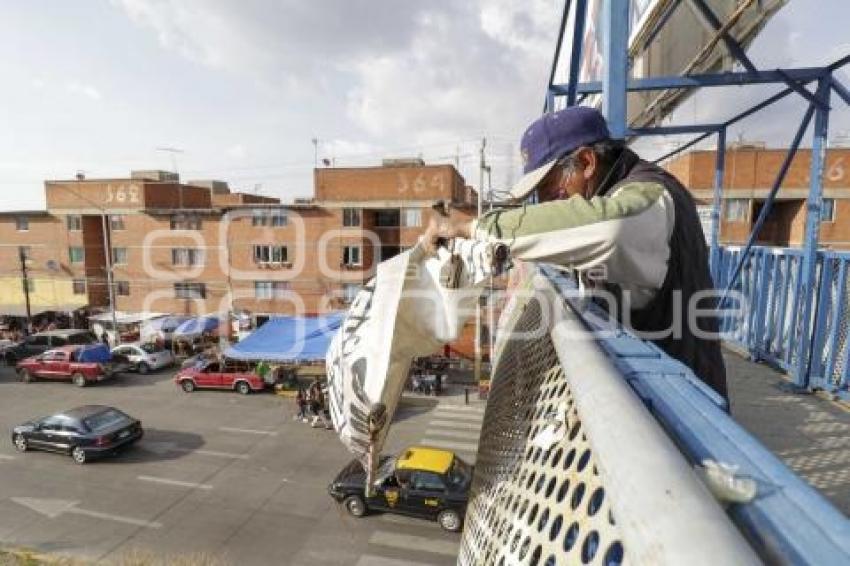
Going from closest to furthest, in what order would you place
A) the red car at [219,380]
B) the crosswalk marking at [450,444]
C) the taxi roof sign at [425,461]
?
1. the taxi roof sign at [425,461]
2. the crosswalk marking at [450,444]
3. the red car at [219,380]

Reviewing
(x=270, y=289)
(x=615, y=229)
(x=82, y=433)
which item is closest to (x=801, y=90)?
(x=615, y=229)

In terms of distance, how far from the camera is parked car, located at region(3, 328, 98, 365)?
22.0 metres

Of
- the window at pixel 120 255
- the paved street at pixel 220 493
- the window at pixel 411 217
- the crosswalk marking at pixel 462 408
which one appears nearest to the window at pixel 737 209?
the window at pixel 411 217

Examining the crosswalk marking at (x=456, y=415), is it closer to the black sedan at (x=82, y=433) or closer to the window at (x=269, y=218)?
the black sedan at (x=82, y=433)

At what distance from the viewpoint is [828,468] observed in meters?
2.67

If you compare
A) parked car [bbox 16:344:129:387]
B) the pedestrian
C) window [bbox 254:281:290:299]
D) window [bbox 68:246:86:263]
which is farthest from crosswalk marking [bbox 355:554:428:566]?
window [bbox 68:246:86:263]

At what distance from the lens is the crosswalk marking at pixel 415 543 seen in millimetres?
8688

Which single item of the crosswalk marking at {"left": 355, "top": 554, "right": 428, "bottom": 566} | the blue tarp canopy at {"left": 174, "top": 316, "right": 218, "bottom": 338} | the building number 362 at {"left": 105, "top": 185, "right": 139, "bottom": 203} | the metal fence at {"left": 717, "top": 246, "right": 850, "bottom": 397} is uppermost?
the building number 362 at {"left": 105, "top": 185, "right": 139, "bottom": 203}

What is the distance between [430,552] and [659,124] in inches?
339

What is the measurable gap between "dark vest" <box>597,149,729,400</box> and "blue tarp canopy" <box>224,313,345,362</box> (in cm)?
1282

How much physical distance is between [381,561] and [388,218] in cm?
1986

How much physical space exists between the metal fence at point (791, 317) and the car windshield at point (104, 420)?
14640 mm

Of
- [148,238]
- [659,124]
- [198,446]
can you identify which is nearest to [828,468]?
[659,124]

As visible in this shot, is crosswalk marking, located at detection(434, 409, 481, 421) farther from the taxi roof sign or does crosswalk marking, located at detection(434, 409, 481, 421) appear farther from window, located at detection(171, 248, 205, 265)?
window, located at detection(171, 248, 205, 265)
